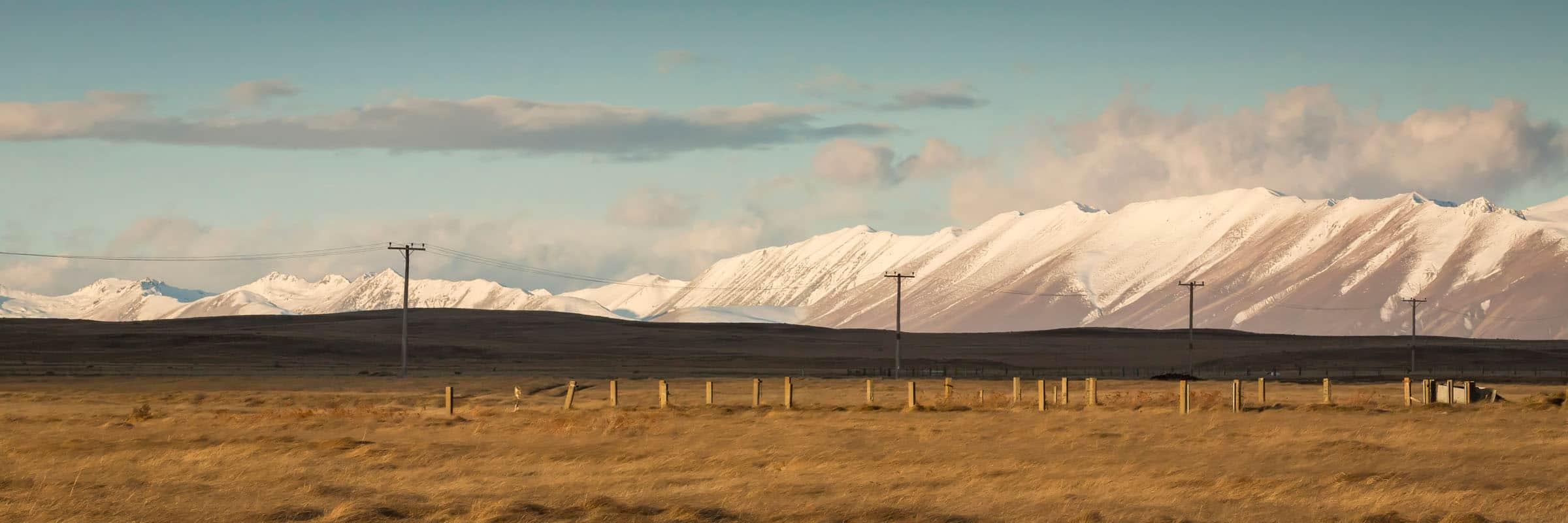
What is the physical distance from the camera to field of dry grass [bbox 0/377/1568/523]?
82.1 ft

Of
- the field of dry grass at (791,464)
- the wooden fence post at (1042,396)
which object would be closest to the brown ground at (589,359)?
the wooden fence post at (1042,396)

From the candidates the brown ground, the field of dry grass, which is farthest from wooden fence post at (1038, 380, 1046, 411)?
the brown ground

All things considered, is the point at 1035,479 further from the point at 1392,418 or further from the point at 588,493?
the point at 1392,418

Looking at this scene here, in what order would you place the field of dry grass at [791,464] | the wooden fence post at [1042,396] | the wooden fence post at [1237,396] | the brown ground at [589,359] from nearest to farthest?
1. the field of dry grass at [791,464]
2. the wooden fence post at [1237,396]
3. the wooden fence post at [1042,396]
4. the brown ground at [589,359]

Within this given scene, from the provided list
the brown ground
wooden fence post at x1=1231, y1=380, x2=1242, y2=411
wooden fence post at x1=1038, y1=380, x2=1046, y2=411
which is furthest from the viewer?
the brown ground

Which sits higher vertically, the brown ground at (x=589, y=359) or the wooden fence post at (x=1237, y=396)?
the wooden fence post at (x=1237, y=396)

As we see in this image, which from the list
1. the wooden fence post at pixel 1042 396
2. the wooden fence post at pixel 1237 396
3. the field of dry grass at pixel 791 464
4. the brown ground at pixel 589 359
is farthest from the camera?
the brown ground at pixel 589 359

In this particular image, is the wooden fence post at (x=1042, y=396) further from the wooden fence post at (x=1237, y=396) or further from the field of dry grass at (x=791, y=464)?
the wooden fence post at (x=1237, y=396)

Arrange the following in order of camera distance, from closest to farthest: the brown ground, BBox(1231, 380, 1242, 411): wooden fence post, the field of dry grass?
the field of dry grass → BBox(1231, 380, 1242, 411): wooden fence post → the brown ground

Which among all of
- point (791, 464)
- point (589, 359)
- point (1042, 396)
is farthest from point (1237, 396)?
point (589, 359)

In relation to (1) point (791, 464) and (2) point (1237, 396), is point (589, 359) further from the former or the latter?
(1) point (791, 464)

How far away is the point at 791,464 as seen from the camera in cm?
3266

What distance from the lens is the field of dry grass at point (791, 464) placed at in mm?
25031

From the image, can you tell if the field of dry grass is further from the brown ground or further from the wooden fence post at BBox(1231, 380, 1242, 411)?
the brown ground
